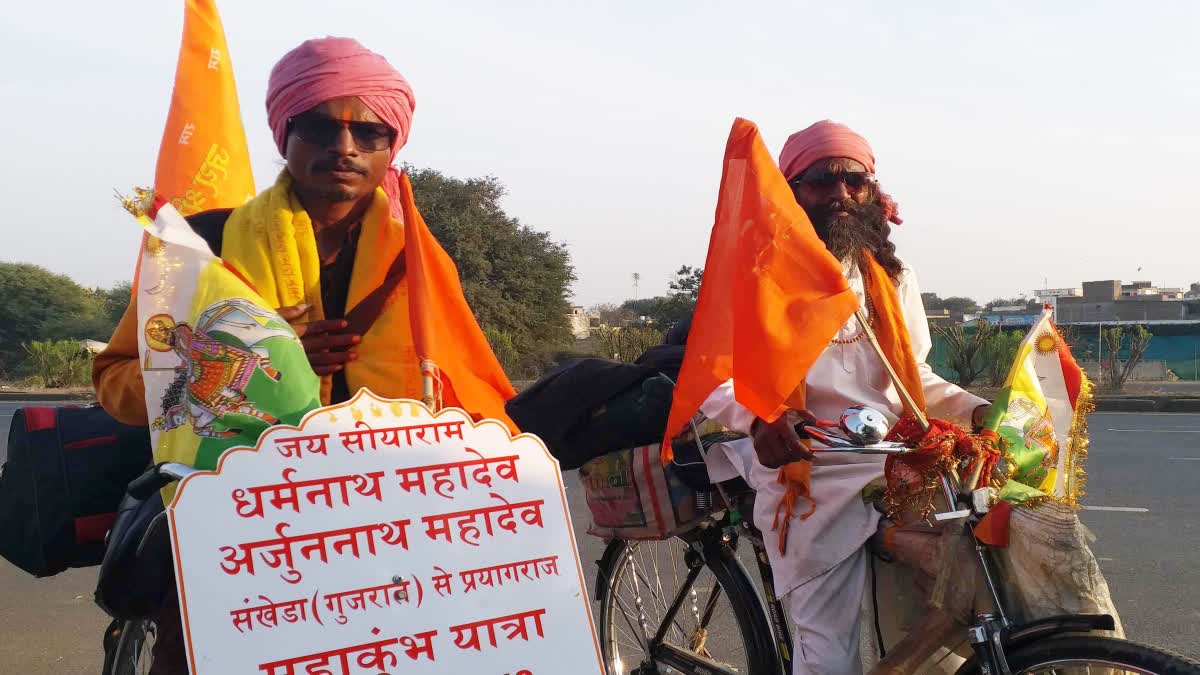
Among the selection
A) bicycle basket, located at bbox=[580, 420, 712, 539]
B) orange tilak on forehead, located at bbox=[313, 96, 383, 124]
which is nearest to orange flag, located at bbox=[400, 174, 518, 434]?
orange tilak on forehead, located at bbox=[313, 96, 383, 124]

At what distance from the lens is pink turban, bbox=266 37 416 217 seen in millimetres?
2273

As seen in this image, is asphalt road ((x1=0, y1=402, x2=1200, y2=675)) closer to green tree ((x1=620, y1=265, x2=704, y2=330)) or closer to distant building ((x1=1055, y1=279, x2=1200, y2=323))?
green tree ((x1=620, y1=265, x2=704, y2=330))

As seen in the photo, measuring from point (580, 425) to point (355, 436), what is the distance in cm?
108

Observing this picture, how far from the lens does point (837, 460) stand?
256 centimetres

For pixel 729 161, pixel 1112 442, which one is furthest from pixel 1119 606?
Result: pixel 1112 442

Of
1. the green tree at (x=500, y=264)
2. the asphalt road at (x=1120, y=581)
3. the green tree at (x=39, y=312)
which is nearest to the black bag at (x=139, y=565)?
the asphalt road at (x=1120, y=581)

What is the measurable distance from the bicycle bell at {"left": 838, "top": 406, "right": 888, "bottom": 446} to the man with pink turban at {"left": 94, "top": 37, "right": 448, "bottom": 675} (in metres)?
0.98

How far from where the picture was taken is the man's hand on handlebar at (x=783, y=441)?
2389 mm

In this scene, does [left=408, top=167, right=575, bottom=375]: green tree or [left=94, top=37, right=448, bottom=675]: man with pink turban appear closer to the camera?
[left=94, top=37, right=448, bottom=675]: man with pink turban

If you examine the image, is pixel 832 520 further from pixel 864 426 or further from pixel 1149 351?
pixel 1149 351

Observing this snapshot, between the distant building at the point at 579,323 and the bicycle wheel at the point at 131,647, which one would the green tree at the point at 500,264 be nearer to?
the distant building at the point at 579,323

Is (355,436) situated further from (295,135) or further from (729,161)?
(729,161)

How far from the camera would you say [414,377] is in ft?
7.82

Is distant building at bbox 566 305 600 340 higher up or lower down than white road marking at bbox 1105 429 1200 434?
higher up
